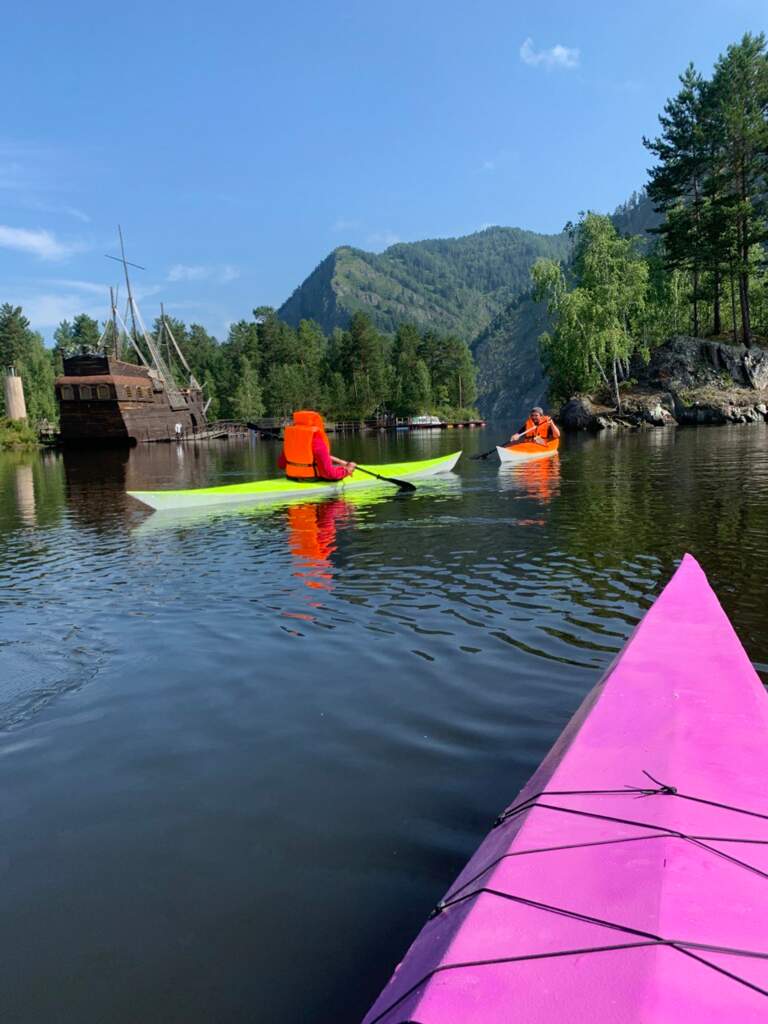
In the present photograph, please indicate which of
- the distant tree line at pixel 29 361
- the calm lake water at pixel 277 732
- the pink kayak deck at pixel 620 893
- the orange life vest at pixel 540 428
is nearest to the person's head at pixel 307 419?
the calm lake water at pixel 277 732

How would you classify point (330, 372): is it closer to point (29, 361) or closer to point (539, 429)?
point (29, 361)

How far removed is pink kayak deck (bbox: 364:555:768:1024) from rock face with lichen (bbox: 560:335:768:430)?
177ft

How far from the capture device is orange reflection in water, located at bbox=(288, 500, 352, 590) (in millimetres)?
11077

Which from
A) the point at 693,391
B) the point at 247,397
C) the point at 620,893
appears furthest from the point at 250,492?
the point at 247,397

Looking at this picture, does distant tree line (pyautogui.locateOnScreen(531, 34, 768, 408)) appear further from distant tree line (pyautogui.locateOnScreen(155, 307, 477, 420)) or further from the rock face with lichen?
distant tree line (pyautogui.locateOnScreen(155, 307, 477, 420))

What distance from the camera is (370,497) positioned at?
65.4 feet

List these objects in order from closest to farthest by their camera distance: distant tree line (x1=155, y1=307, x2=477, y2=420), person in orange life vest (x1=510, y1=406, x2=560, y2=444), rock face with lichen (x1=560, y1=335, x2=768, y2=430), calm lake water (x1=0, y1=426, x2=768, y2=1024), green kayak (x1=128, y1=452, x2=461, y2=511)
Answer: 1. calm lake water (x1=0, y1=426, x2=768, y2=1024)
2. green kayak (x1=128, y1=452, x2=461, y2=511)
3. person in orange life vest (x1=510, y1=406, x2=560, y2=444)
4. rock face with lichen (x1=560, y1=335, x2=768, y2=430)
5. distant tree line (x1=155, y1=307, x2=477, y2=420)

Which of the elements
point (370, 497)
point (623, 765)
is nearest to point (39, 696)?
point (623, 765)

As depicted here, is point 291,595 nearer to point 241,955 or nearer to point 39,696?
point 39,696

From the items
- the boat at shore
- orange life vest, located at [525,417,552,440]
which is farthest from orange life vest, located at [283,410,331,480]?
orange life vest, located at [525,417,552,440]

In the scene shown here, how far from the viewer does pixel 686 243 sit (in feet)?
176

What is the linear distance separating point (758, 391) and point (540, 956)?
201 feet

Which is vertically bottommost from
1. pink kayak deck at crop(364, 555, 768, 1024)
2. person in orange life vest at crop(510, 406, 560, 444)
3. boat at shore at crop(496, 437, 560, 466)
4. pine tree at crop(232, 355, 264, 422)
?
pink kayak deck at crop(364, 555, 768, 1024)

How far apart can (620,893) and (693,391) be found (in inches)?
2343
